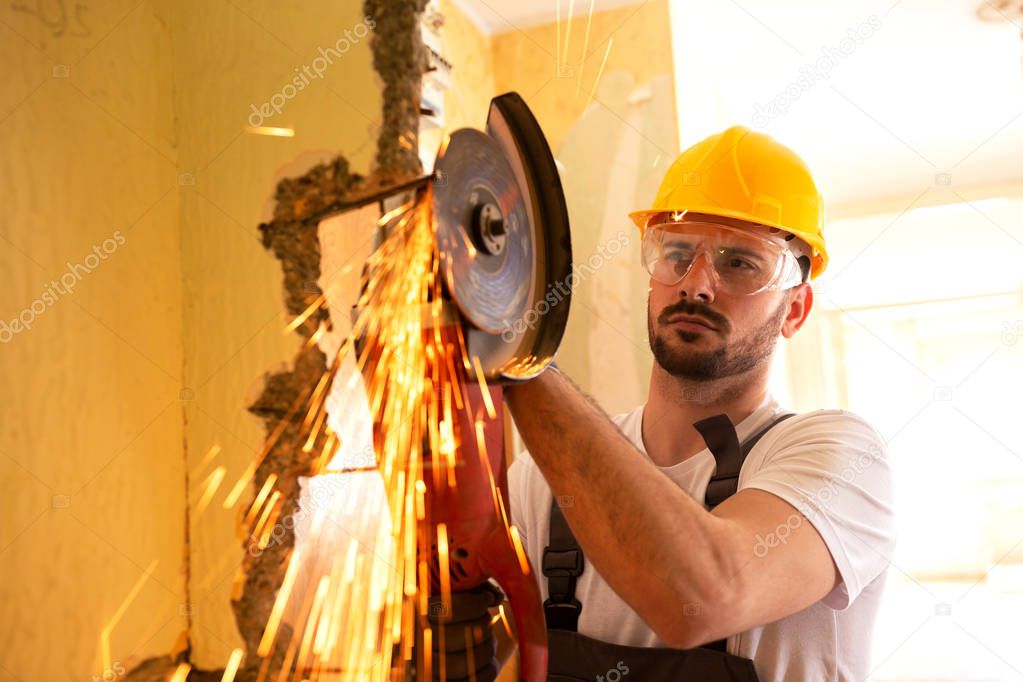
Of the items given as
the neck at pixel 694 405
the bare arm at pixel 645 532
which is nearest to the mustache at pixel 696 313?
the neck at pixel 694 405

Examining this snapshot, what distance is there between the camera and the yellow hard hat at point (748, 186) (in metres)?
1.81

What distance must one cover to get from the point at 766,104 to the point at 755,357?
313cm

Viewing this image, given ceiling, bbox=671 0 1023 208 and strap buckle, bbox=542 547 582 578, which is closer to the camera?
strap buckle, bbox=542 547 582 578

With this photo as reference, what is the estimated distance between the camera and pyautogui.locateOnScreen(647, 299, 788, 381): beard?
172 centimetres

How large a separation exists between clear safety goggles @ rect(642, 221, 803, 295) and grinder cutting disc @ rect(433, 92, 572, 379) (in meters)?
0.68

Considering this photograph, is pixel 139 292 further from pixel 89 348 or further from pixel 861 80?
pixel 861 80

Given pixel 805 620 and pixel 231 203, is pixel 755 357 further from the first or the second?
pixel 231 203

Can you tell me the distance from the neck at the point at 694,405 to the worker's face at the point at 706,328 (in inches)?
0.9

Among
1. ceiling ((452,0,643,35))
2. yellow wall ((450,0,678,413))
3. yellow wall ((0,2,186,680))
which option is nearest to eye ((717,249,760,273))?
yellow wall ((0,2,186,680))

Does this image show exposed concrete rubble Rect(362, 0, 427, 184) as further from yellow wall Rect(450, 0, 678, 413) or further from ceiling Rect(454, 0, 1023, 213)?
ceiling Rect(454, 0, 1023, 213)

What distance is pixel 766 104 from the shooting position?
450cm

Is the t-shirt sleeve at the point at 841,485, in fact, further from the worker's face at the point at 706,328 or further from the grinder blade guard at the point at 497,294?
the grinder blade guard at the point at 497,294

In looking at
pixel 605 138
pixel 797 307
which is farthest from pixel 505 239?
pixel 605 138

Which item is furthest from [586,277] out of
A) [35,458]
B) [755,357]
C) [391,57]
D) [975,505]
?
[975,505]
